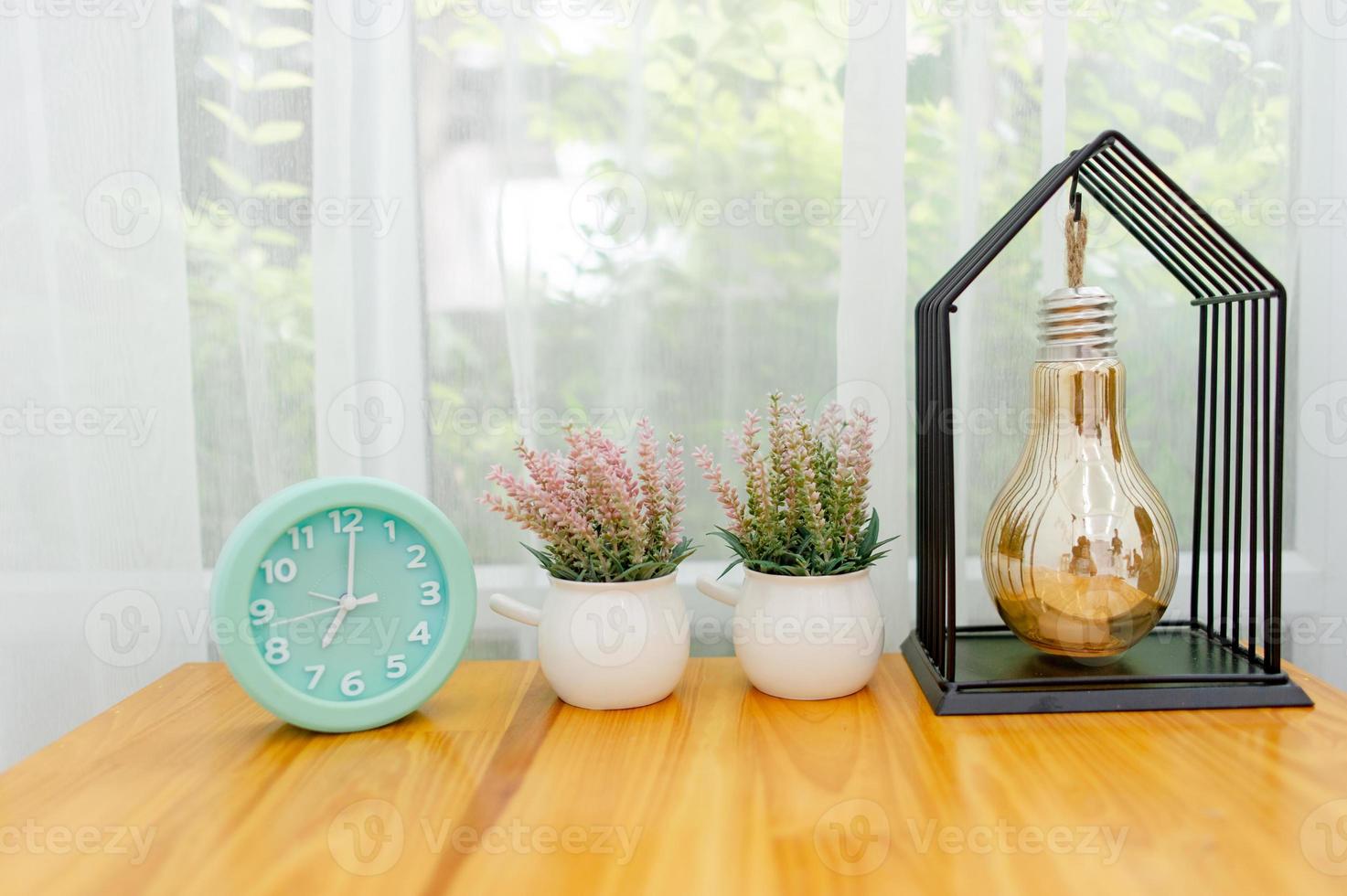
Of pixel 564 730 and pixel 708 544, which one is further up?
pixel 708 544

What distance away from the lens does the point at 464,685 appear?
0.86m

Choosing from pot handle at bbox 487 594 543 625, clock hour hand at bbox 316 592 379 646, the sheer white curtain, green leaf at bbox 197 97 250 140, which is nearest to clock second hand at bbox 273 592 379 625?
clock hour hand at bbox 316 592 379 646

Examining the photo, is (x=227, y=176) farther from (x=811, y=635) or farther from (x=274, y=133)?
(x=811, y=635)

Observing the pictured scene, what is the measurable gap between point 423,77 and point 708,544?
1.93 ft

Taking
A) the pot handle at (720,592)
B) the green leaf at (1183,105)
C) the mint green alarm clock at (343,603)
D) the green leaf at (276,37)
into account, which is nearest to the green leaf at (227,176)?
the green leaf at (276,37)

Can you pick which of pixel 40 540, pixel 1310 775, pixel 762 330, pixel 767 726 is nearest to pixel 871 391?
pixel 762 330

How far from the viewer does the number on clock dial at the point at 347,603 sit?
757 millimetres

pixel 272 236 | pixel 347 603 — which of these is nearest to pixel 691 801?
pixel 347 603

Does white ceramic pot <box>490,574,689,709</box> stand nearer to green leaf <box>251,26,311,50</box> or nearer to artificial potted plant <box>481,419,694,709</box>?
artificial potted plant <box>481,419,694,709</box>

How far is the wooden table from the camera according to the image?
1.74ft

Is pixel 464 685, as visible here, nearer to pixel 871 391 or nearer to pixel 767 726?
A: pixel 767 726

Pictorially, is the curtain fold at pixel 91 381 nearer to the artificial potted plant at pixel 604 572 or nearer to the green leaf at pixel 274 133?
the green leaf at pixel 274 133

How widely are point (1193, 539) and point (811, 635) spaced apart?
42 centimetres

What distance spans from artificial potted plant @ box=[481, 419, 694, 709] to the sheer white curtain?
20cm
